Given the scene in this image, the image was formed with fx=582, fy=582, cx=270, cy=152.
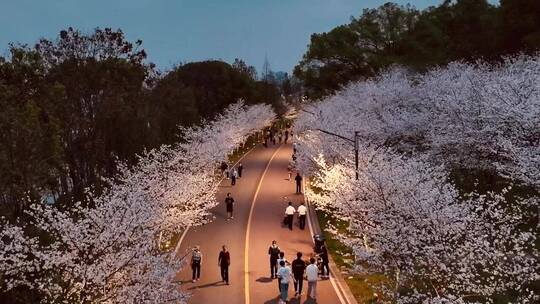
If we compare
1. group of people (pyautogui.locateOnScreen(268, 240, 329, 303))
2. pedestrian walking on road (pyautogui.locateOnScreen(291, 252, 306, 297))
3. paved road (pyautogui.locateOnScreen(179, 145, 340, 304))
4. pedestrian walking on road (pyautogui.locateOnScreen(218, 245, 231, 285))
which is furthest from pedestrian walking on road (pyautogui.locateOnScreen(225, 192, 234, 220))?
pedestrian walking on road (pyautogui.locateOnScreen(291, 252, 306, 297))

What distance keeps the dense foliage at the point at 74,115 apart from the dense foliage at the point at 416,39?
22536 mm

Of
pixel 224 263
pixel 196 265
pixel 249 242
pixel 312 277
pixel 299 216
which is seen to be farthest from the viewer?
pixel 299 216

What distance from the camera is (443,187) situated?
19.3 meters

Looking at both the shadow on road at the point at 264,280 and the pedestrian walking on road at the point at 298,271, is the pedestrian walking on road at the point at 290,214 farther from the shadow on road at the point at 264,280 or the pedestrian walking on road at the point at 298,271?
the pedestrian walking on road at the point at 298,271

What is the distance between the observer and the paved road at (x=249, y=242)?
72.4 ft

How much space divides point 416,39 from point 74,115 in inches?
1478

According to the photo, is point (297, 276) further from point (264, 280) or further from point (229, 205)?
point (229, 205)

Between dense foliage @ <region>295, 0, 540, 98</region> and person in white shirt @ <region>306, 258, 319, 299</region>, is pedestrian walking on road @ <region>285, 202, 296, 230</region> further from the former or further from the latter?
dense foliage @ <region>295, 0, 540, 98</region>

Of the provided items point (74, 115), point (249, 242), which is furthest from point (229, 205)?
point (74, 115)

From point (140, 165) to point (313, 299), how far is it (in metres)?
Answer: 15.9

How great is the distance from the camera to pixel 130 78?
128 ft

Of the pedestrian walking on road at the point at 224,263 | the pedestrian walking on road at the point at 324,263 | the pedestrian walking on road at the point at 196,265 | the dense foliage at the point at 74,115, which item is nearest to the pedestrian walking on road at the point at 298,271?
the pedestrian walking on road at the point at 324,263

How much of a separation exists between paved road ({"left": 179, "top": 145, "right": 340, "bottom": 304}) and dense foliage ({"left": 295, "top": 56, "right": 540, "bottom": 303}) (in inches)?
98.8

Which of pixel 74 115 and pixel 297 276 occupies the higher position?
pixel 74 115
